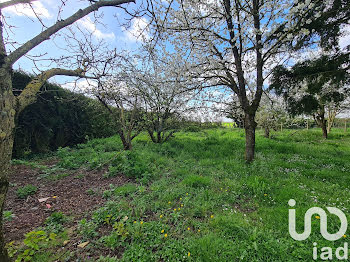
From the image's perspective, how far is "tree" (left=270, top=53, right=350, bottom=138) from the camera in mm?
4055

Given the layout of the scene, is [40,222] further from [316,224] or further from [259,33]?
[259,33]

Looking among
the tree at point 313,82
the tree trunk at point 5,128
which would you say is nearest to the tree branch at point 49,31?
the tree trunk at point 5,128

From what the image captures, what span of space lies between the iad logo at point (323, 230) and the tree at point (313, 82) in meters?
3.64

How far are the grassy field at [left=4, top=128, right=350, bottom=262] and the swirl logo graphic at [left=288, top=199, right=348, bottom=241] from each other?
57mm

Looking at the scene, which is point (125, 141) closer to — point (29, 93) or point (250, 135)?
point (29, 93)

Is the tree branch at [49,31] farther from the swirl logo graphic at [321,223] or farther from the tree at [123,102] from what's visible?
the swirl logo graphic at [321,223]

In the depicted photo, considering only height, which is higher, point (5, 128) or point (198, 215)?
point (5, 128)

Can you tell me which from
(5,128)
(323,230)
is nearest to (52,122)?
(5,128)

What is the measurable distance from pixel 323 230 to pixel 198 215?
1.71 m

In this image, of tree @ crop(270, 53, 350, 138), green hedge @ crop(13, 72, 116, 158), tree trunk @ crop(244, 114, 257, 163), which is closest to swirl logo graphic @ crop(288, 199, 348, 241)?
tree trunk @ crop(244, 114, 257, 163)

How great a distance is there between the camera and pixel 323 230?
Answer: 2.03 m

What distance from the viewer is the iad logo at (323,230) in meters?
1.68

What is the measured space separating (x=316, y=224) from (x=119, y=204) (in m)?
3.04

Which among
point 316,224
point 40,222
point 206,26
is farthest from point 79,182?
point 206,26
